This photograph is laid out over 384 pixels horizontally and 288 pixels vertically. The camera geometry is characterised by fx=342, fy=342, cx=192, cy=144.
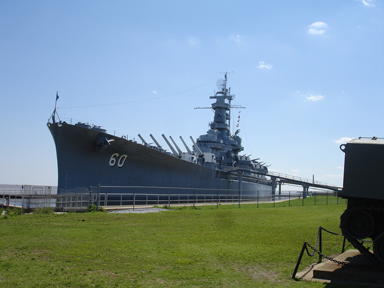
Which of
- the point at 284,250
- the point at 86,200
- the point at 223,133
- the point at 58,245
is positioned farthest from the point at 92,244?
the point at 223,133

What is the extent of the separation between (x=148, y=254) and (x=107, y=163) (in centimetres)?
1712

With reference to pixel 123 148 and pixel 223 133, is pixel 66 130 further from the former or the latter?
pixel 223 133

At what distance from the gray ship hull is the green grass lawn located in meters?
10.0

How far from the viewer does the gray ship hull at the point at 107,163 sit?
68.9 ft

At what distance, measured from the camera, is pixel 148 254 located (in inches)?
244

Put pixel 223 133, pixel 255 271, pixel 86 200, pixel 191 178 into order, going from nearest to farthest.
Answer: pixel 255 271
pixel 86 200
pixel 191 178
pixel 223 133

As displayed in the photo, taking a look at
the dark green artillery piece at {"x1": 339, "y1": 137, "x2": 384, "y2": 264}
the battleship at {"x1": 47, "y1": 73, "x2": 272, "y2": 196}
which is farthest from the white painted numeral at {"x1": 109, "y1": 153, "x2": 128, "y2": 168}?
the dark green artillery piece at {"x1": 339, "y1": 137, "x2": 384, "y2": 264}

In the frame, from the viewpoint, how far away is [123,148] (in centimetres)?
2305

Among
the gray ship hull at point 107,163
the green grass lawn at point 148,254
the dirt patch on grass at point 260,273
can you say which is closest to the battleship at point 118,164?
the gray ship hull at point 107,163

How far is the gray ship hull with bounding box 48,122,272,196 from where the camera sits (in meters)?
21.0

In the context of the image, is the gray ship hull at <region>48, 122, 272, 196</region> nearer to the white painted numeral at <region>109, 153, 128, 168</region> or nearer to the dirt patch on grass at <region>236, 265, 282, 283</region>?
the white painted numeral at <region>109, 153, 128, 168</region>

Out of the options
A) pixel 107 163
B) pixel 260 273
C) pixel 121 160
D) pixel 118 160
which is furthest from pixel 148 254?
pixel 121 160

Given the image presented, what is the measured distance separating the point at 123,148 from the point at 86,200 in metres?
8.79

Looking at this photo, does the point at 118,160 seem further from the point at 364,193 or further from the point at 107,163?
the point at 364,193
